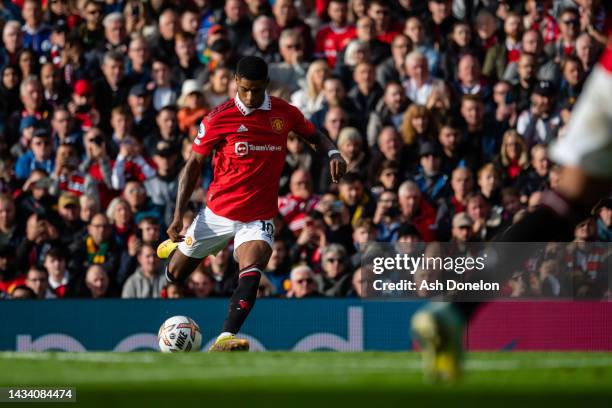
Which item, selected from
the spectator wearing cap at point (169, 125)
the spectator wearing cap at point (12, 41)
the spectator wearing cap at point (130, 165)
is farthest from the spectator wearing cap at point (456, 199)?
the spectator wearing cap at point (12, 41)

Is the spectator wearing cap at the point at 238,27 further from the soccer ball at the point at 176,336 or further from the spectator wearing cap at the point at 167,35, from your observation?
the soccer ball at the point at 176,336

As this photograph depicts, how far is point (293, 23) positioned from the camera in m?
16.0

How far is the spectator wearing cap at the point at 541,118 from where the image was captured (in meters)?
14.8

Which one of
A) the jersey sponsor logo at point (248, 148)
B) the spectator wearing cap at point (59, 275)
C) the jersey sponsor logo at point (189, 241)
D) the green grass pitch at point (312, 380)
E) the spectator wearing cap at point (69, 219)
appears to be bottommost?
the green grass pitch at point (312, 380)

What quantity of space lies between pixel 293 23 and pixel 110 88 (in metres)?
2.50

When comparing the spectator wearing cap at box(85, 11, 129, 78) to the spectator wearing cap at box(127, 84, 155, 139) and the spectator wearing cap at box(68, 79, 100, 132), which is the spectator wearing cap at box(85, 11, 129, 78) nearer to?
the spectator wearing cap at box(68, 79, 100, 132)

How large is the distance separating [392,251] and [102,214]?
363 centimetres

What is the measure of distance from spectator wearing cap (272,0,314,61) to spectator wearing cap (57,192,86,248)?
352cm

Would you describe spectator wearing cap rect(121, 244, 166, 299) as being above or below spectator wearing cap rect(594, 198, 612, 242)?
below

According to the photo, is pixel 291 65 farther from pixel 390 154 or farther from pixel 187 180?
pixel 187 180

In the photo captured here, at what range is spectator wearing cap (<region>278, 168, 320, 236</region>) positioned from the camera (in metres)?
14.2

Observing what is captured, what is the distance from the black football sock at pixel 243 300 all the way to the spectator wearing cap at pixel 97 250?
13.4ft

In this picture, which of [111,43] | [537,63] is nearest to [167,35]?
[111,43]

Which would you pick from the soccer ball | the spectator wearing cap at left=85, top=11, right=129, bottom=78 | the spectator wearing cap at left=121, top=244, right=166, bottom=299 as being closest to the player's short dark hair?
the soccer ball
